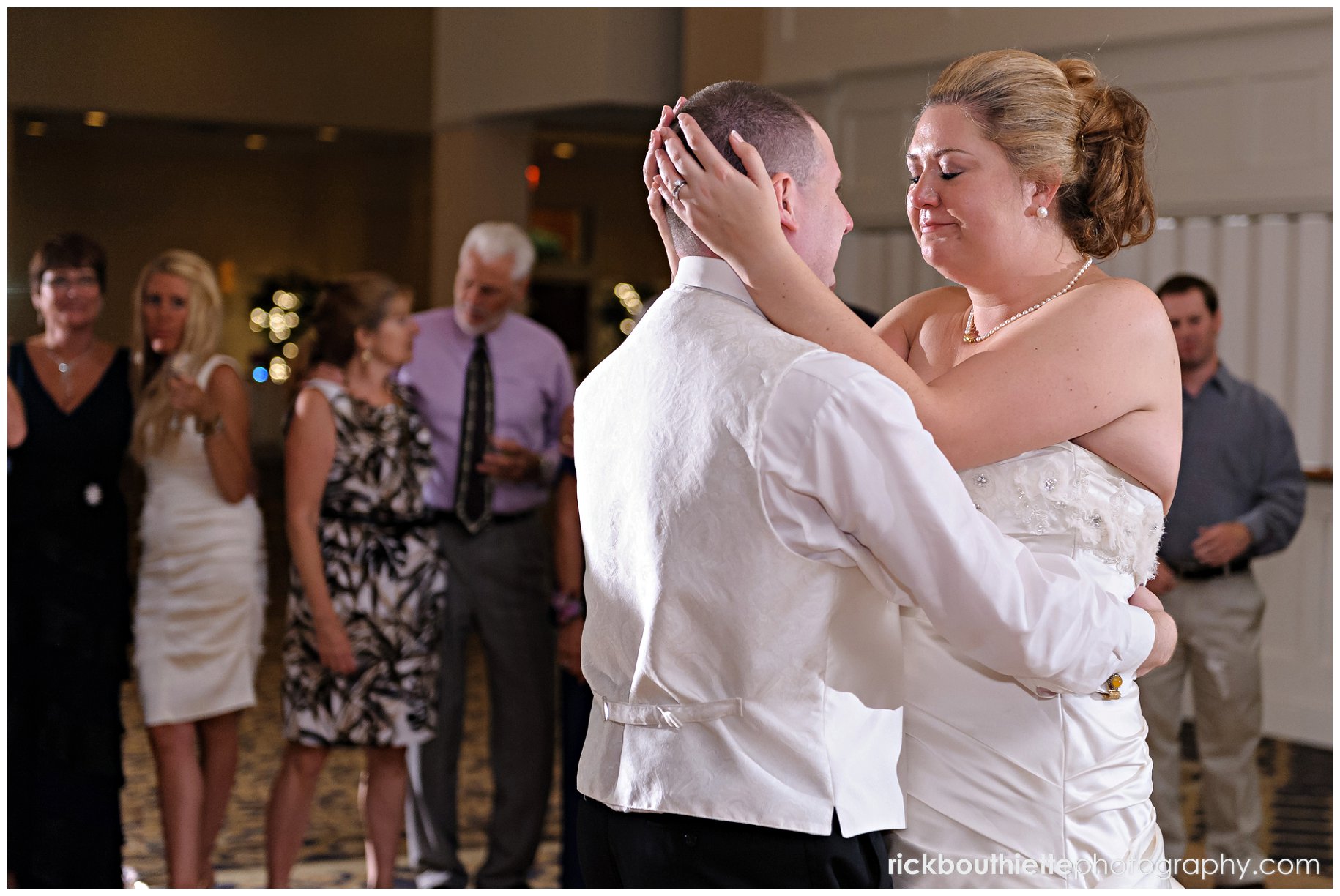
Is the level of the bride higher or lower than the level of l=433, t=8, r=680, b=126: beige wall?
lower

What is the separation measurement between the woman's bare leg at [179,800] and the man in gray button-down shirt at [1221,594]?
113 inches

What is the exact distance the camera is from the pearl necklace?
1889 millimetres

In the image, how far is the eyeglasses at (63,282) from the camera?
12.4ft

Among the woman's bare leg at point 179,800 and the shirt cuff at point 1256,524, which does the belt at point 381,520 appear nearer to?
the woman's bare leg at point 179,800

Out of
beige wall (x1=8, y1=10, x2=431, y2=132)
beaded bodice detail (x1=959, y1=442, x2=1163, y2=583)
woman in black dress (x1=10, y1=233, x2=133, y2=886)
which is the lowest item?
woman in black dress (x1=10, y1=233, x2=133, y2=886)

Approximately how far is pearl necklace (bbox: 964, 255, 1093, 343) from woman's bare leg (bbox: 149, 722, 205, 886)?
8.89ft

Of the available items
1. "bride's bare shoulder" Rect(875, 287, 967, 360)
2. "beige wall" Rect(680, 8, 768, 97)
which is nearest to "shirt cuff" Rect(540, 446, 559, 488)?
"bride's bare shoulder" Rect(875, 287, 967, 360)

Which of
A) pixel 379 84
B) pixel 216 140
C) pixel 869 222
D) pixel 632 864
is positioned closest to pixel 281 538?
pixel 379 84

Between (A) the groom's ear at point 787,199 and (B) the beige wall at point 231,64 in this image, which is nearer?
(A) the groom's ear at point 787,199

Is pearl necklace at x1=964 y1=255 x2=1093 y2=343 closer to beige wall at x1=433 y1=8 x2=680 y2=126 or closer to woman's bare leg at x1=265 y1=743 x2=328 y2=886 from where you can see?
woman's bare leg at x1=265 y1=743 x2=328 y2=886

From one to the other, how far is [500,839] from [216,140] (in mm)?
13736

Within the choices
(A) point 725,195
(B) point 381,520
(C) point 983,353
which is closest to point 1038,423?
(C) point 983,353

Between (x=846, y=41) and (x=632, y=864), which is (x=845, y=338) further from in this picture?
(x=846, y=41)

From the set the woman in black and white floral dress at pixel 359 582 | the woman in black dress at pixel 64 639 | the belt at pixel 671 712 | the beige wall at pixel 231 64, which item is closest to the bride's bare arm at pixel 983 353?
the belt at pixel 671 712
